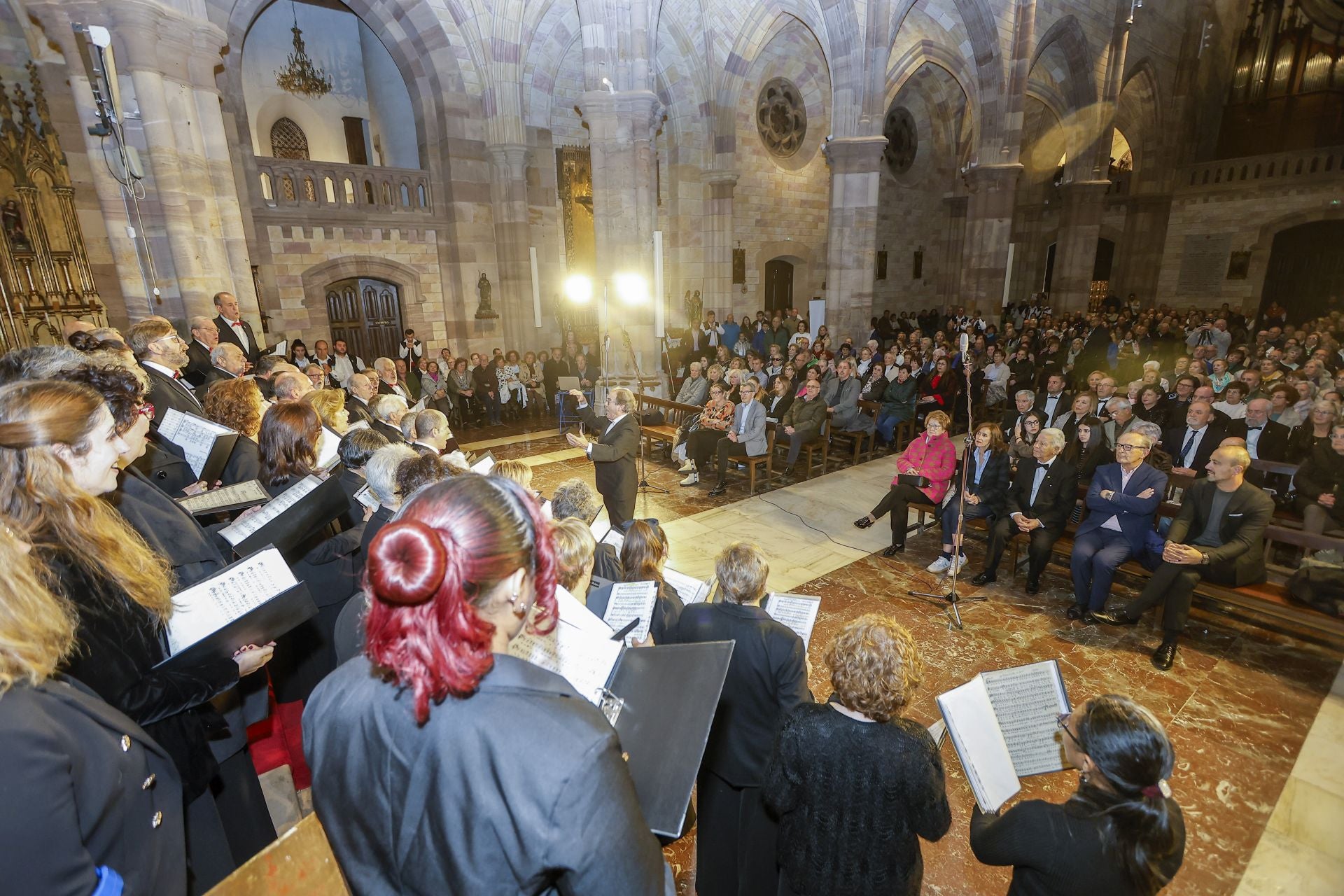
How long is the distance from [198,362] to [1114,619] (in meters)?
7.47

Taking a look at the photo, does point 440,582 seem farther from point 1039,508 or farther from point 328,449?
point 1039,508

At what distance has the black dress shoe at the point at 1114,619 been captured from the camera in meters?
4.34

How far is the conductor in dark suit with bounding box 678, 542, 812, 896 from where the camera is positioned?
2.19m

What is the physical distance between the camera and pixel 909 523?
251 inches

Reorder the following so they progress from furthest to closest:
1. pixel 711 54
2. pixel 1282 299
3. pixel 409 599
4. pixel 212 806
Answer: pixel 1282 299
pixel 711 54
pixel 212 806
pixel 409 599

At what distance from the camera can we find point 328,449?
3844mm

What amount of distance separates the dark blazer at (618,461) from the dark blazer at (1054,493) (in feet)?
10.3

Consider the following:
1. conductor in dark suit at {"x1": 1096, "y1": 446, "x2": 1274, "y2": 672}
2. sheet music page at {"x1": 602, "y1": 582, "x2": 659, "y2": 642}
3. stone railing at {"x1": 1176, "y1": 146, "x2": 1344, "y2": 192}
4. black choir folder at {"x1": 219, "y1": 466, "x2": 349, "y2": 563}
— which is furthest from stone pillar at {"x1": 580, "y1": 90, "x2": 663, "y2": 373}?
stone railing at {"x1": 1176, "y1": 146, "x2": 1344, "y2": 192}

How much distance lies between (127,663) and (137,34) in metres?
7.69

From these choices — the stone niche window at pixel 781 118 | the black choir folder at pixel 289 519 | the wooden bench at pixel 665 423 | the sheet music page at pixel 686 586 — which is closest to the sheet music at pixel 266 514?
the black choir folder at pixel 289 519

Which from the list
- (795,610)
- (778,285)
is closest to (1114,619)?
(795,610)

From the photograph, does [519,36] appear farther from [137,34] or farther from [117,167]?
[117,167]

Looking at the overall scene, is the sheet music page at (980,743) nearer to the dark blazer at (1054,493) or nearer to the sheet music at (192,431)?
the dark blazer at (1054,493)

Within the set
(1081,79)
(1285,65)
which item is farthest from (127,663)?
(1285,65)
